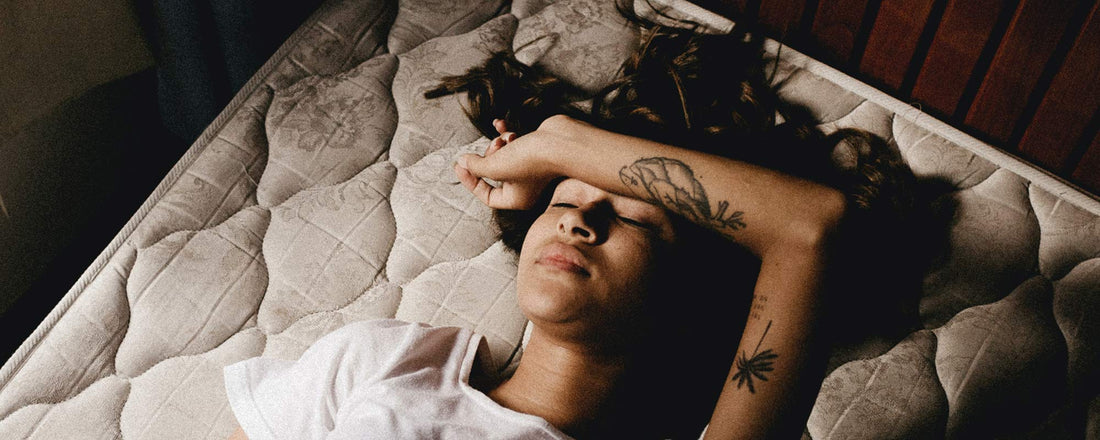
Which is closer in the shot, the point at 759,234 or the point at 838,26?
the point at 759,234

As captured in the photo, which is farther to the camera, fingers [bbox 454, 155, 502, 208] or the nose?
fingers [bbox 454, 155, 502, 208]

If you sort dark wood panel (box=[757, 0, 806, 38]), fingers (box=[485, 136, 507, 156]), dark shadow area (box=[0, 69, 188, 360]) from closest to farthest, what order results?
fingers (box=[485, 136, 507, 156]), dark wood panel (box=[757, 0, 806, 38]), dark shadow area (box=[0, 69, 188, 360])

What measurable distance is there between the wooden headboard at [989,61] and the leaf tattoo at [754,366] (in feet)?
1.75

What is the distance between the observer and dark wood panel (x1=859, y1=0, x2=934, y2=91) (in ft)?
3.40

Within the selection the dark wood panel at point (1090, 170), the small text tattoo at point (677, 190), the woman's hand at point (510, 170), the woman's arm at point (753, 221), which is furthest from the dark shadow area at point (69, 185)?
the dark wood panel at point (1090, 170)

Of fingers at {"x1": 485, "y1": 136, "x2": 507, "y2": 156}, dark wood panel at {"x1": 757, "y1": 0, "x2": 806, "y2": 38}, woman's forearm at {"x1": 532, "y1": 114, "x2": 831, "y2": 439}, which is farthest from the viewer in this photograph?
dark wood panel at {"x1": 757, "y1": 0, "x2": 806, "y2": 38}

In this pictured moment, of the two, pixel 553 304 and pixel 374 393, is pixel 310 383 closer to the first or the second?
pixel 374 393

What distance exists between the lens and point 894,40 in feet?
3.53

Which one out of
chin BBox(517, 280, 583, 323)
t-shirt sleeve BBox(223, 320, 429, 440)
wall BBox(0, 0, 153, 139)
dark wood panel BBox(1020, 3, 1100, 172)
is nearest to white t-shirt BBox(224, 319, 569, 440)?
t-shirt sleeve BBox(223, 320, 429, 440)

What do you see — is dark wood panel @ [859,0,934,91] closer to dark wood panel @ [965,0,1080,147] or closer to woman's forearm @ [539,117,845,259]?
dark wood panel @ [965,0,1080,147]

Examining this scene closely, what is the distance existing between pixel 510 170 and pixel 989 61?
69 centimetres

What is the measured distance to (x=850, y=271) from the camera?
0.83 meters

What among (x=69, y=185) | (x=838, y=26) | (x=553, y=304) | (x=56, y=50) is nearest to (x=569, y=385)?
(x=553, y=304)

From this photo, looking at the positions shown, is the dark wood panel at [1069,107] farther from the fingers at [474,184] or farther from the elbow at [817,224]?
the fingers at [474,184]
